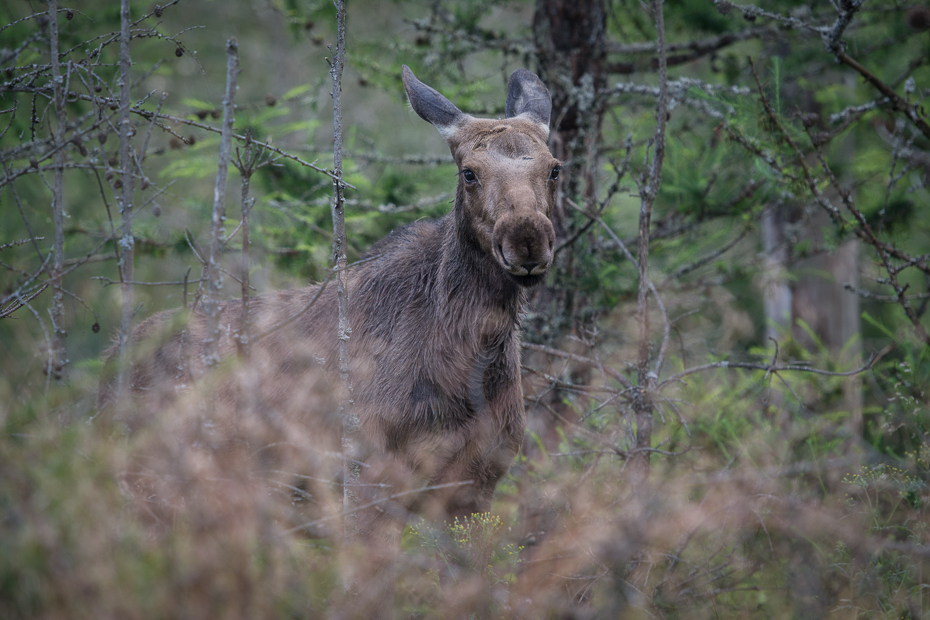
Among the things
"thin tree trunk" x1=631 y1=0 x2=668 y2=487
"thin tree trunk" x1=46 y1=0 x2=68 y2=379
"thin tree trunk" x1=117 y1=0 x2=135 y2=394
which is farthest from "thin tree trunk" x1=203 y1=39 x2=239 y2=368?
"thin tree trunk" x1=631 y1=0 x2=668 y2=487

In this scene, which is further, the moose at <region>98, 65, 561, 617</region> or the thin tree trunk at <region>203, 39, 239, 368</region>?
the moose at <region>98, 65, 561, 617</region>

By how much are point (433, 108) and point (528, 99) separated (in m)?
0.85

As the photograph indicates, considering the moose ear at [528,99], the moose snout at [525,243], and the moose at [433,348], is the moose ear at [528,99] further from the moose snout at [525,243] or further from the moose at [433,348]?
the moose snout at [525,243]

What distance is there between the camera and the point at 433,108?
4727mm

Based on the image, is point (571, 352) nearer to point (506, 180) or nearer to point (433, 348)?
point (433, 348)

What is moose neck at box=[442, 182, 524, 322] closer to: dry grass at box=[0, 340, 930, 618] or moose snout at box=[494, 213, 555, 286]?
moose snout at box=[494, 213, 555, 286]

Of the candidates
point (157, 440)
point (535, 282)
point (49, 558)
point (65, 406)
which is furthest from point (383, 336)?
point (49, 558)

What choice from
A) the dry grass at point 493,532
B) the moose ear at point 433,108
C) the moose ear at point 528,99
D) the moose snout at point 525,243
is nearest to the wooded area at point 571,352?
the dry grass at point 493,532

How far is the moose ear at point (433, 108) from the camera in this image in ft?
15.5

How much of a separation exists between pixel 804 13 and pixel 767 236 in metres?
4.10

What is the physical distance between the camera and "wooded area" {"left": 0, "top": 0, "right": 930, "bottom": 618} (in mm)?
2691

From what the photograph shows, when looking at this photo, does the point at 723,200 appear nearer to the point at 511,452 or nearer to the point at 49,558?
the point at 511,452

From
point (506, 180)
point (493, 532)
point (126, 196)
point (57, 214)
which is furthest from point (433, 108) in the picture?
point (493, 532)

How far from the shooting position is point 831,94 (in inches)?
346
